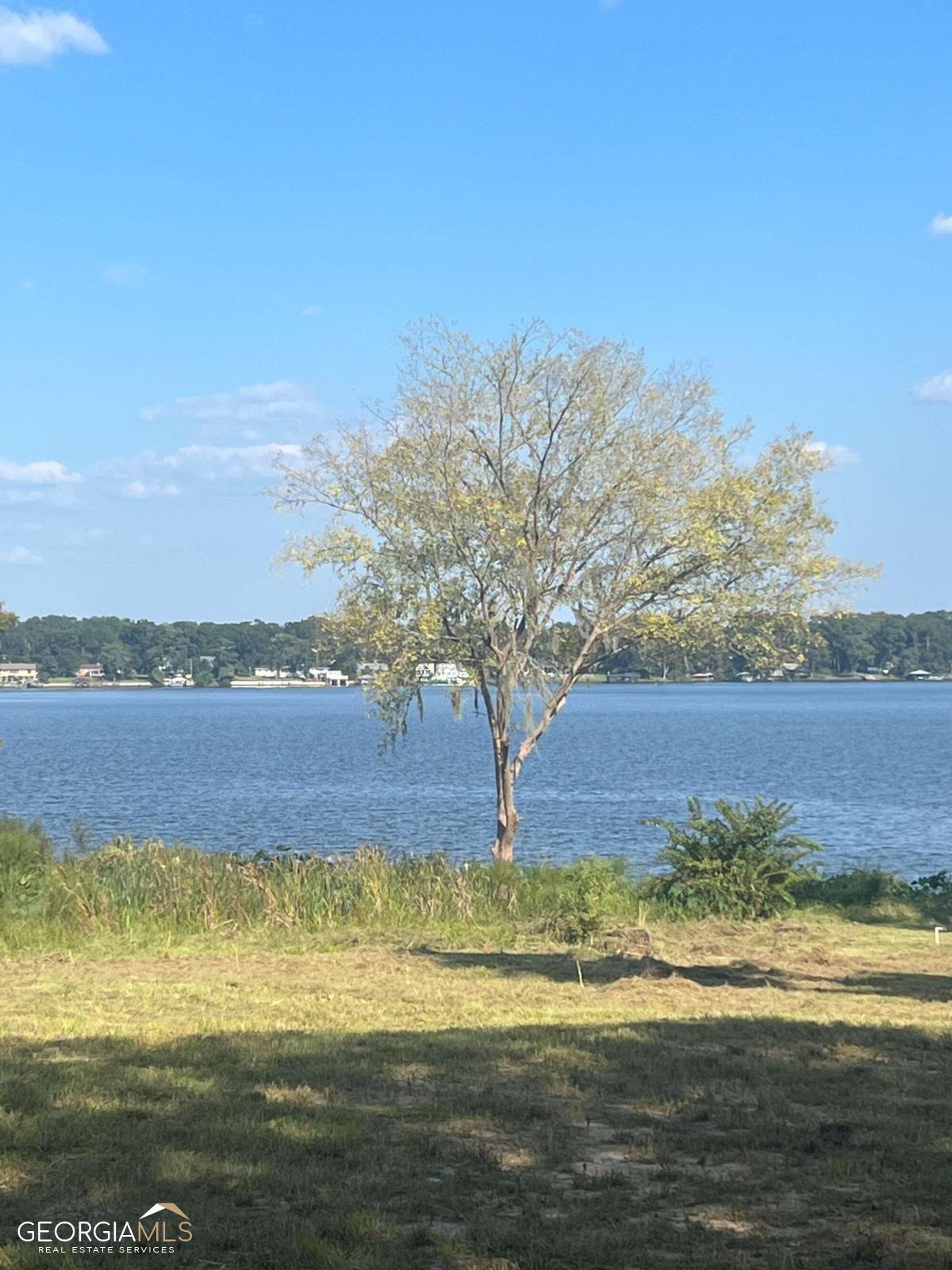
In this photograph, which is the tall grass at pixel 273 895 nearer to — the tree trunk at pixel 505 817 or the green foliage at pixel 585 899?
the green foliage at pixel 585 899

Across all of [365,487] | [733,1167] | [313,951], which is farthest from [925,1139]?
[365,487]

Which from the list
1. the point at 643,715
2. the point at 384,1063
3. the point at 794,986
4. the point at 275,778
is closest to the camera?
the point at 384,1063

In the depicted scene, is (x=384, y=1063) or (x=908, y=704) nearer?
(x=384, y=1063)

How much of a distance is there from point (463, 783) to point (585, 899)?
3621cm

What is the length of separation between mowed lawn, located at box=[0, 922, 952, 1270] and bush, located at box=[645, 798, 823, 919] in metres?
6.15

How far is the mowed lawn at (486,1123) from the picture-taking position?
5.20 metres

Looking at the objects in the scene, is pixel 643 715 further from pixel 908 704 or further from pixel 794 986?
pixel 794 986

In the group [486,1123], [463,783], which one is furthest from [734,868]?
[463,783]

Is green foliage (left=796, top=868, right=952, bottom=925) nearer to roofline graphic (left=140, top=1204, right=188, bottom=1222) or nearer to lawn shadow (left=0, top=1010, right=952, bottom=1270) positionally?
lawn shadow (left=0, top=1010, right=952, bottom=1270)

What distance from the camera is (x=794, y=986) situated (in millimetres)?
12508

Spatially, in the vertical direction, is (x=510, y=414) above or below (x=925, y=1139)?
above

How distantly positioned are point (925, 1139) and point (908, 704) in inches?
6907

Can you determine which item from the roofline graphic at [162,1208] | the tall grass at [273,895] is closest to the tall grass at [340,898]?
the tall grass at [273,895]

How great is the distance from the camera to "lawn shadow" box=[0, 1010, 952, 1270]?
16.9 feet
